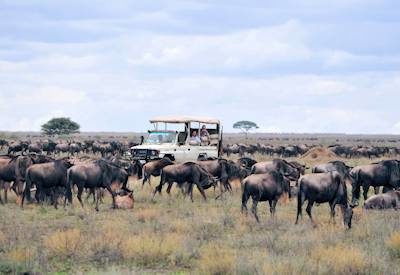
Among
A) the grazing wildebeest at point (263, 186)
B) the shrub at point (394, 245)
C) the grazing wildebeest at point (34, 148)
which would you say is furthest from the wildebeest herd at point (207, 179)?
the grazing wildebeest at point (34, 148)

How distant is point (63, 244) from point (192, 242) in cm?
262

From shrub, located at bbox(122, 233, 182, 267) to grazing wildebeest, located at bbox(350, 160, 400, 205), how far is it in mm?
10795

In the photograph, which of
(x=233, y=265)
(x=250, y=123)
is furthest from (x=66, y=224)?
(x=250, y=123)

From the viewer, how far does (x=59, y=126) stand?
12162cm

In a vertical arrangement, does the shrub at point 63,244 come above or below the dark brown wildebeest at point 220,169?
below

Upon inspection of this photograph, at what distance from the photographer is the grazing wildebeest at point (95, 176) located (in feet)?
61.8

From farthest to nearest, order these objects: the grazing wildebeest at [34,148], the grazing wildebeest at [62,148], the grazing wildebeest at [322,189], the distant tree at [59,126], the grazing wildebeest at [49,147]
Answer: the distant tree at [59,126] → the grazing wildebeest at [62,148] → the grazing wildebeest at [49,147] → the grazing wildebeest at [34,148] → the grazing wildebeest at [322,189]

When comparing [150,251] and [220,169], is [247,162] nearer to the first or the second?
[220,169]

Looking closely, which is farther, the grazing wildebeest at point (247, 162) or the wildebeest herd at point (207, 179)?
the grazing wildebeest at point (247, 162)

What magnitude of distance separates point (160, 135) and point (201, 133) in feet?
6.03

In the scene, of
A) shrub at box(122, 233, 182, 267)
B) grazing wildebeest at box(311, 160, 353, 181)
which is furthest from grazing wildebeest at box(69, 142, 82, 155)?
shrub at box(122, 233, 182, 267)

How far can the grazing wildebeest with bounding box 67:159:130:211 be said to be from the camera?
18844 millimetres

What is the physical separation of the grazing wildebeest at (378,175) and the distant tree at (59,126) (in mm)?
104611

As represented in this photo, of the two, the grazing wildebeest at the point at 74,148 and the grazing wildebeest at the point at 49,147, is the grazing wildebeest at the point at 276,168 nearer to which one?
the grazing wildebeest at the point at 74,148
